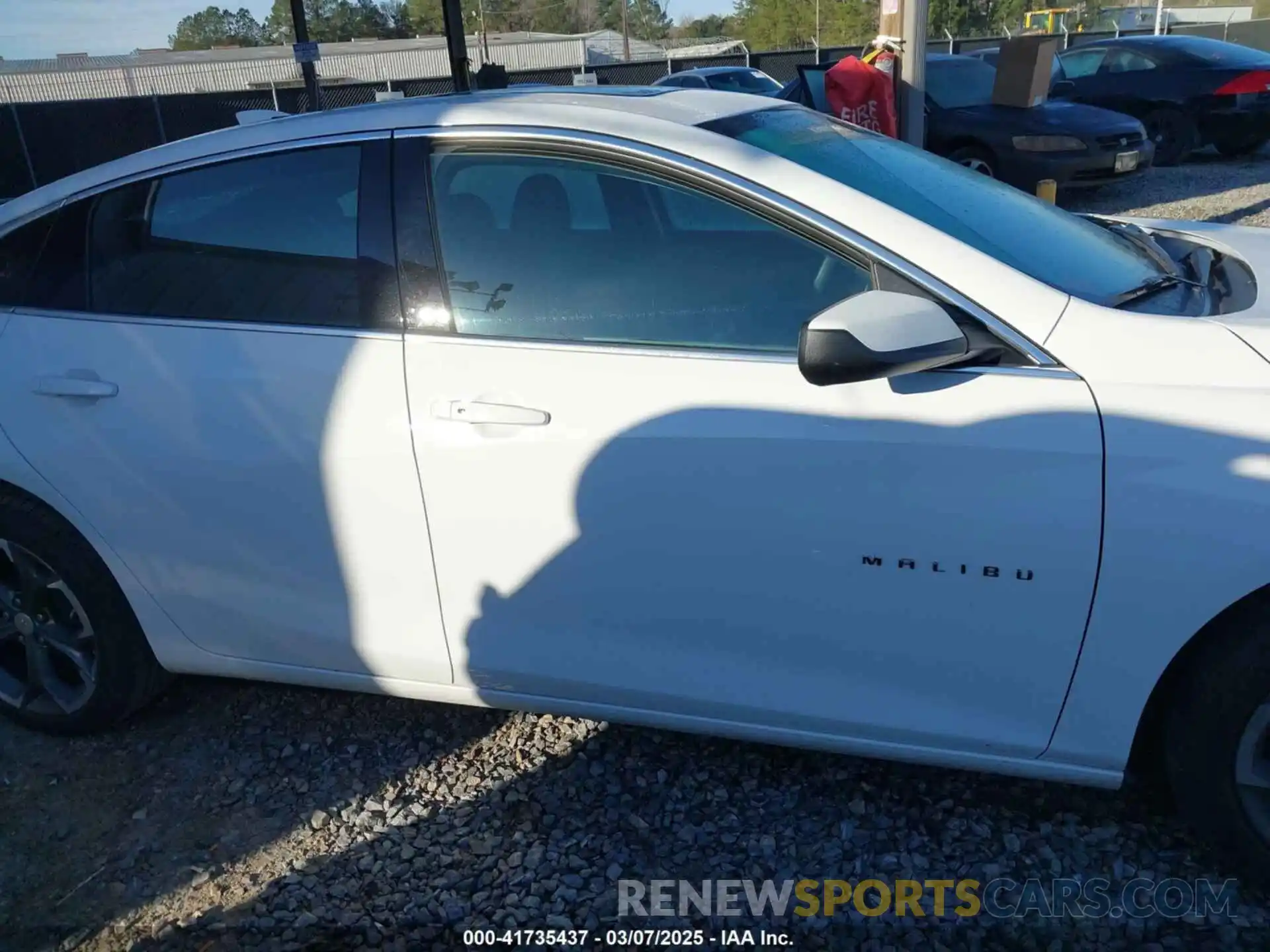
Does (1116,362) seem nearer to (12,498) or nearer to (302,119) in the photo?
(302,119)

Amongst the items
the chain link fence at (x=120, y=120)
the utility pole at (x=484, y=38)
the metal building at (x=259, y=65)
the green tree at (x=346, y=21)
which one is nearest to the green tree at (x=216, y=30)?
the green tree at (x=346, y=21)

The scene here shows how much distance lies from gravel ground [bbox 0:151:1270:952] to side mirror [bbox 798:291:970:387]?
1.14 metres

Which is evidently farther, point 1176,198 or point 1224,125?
point 1224,125

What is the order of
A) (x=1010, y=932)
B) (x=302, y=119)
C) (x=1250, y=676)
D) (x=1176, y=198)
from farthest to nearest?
(x=1176, y=198) → (x=302, y=119) → (x=1010, y=932) → (x=1250, y=676)

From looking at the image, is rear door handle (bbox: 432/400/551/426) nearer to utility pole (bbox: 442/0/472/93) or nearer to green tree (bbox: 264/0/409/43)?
utility pole (bbox: 442/0/472/93)

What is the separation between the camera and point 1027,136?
33.2 ft

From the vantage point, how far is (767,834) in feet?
8.24

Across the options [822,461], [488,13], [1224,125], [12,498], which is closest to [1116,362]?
[822,461]

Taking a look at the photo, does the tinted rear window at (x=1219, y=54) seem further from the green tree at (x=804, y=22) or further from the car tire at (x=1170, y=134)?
the green tree at (x=804, y=22)

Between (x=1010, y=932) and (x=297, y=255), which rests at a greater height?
(x=297, y=255)

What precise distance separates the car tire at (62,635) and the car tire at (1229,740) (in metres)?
2.58

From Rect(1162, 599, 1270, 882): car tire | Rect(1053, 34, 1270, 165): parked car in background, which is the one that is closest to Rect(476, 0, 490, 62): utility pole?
Rect(1053, 34, 1270, 165): parked car in background

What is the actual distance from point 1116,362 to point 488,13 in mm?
80371

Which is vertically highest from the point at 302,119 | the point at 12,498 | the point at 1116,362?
the point at 302,119
